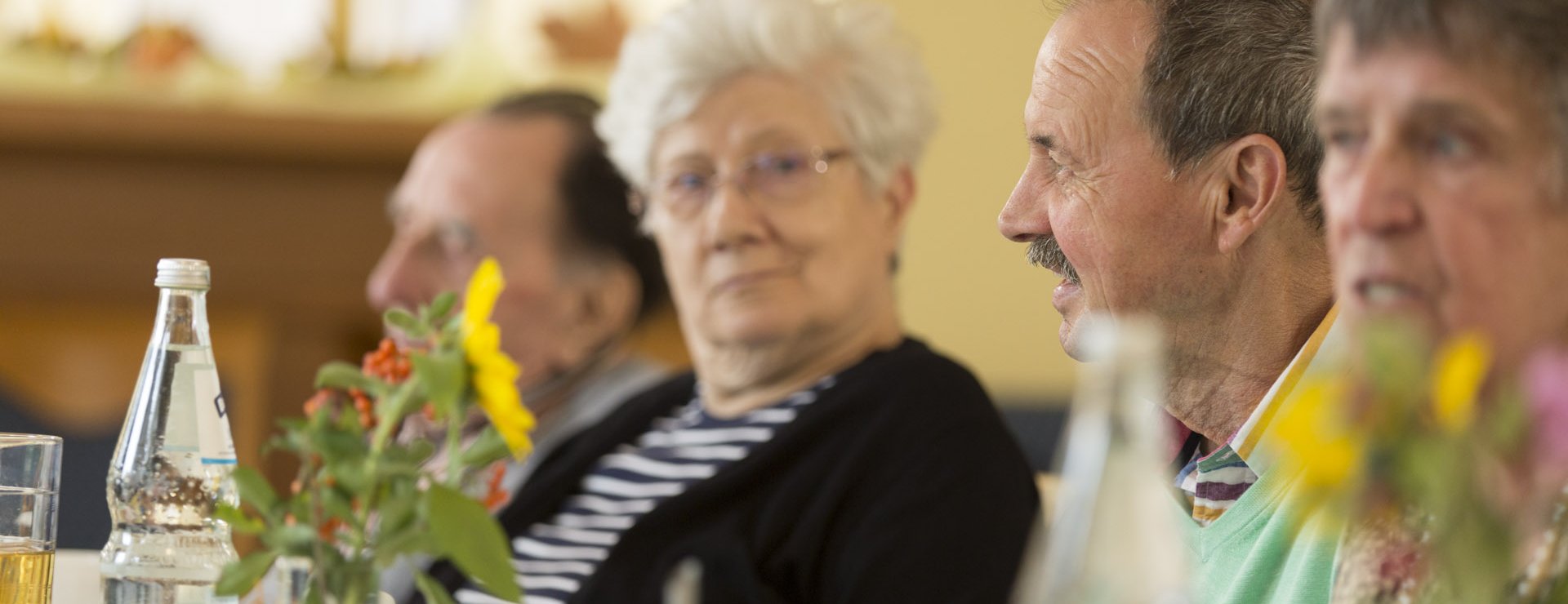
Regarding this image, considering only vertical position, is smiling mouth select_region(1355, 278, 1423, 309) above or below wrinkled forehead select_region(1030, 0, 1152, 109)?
below

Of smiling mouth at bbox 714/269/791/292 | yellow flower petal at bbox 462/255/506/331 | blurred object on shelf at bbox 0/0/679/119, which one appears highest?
blurred object on shelf at bbox 0/0/679/119

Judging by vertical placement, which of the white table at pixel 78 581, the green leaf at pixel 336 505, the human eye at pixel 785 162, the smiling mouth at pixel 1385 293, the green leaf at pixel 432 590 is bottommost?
the white table at pixel 78 581

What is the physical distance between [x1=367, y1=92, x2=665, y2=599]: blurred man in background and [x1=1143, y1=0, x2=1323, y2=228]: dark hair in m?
1.16

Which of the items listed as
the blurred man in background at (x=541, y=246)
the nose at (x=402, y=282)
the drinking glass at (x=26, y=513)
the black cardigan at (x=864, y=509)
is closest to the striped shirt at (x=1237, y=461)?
the black cardigan at (x=864, y=509)

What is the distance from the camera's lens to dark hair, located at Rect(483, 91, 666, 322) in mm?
2150

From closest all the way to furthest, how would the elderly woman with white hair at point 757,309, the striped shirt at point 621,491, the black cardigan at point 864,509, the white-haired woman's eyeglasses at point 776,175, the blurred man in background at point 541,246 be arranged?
the black cardigan at point 864,509 < the elderly woman with white hair at point 757,309 < the striped shirt at point 621,491 < the white-haired woman's eyeglasses at point 776,175 < the blurred man in background at point 541,246

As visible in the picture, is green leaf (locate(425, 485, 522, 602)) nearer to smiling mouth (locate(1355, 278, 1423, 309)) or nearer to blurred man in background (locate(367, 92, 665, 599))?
smiling mouth (locate(1355, 278, 1423, 309))

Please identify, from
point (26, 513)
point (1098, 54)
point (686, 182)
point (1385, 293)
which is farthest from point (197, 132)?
point (1385, 293)

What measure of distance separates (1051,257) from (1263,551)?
0.27 meters

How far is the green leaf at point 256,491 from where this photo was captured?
0.71 meters

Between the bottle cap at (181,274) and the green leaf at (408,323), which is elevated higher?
the bottle cap at (181,274)

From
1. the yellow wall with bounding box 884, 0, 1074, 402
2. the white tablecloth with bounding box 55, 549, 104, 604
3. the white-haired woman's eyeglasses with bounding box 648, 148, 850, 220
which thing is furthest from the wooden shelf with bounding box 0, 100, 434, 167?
the white tablecloth with bounding box 55, 549, 104, 604

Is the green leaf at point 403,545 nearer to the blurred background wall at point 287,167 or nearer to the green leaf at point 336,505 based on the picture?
the green leaf at point 336,505

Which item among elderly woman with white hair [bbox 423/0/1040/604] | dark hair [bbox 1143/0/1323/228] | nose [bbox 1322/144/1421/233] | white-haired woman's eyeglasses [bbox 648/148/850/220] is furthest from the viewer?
white-haired woman's eyeglasses [bbox 648/148/850/220]
